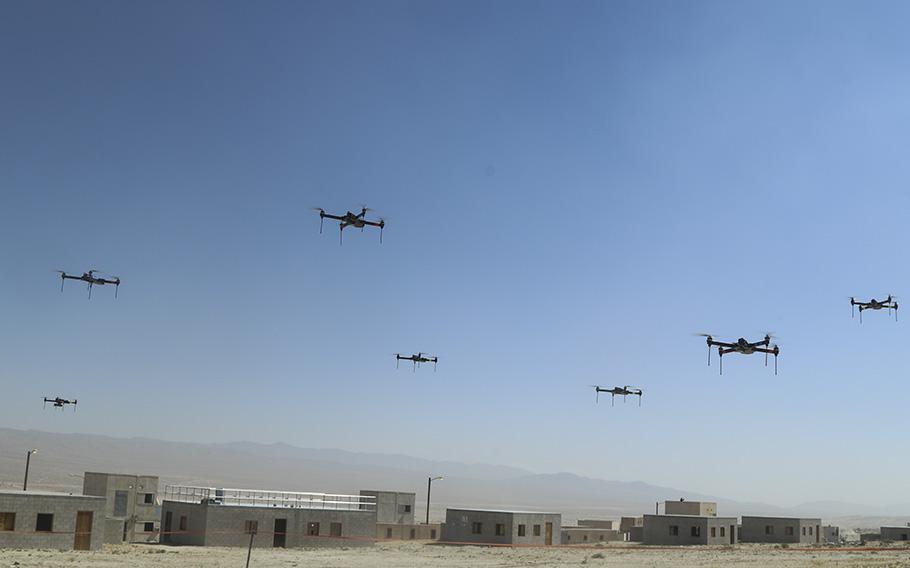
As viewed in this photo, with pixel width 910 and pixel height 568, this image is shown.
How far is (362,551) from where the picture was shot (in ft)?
195

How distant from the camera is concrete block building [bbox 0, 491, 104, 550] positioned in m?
48.2

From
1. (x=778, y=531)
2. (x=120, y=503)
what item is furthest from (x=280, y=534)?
(x=778, y=531)

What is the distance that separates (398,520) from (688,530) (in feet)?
83.5

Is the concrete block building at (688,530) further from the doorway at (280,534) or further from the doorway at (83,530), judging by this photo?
the doorway at (83,530)

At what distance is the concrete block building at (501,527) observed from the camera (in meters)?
67.8

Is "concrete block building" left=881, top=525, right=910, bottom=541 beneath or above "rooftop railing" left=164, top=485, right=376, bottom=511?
beneath

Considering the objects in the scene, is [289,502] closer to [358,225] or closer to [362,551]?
[362,551]

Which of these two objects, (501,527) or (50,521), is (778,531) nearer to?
(501,527)

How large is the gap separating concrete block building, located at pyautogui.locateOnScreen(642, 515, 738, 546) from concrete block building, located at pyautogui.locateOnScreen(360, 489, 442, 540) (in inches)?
719

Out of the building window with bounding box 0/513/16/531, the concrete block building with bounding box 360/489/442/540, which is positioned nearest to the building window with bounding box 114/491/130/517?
the concrete block building with bounding box 360/489/442/540

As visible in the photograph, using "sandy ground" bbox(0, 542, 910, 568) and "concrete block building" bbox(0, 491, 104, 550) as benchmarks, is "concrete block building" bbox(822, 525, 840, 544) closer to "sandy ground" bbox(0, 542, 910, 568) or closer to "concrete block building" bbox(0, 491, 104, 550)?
"sandy ground" bbox(0, 542, 910, 568)

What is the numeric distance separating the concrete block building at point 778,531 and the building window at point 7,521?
6121 centimetres

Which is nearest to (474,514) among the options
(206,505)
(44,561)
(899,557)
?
(206,505)

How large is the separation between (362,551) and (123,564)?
18.0m
